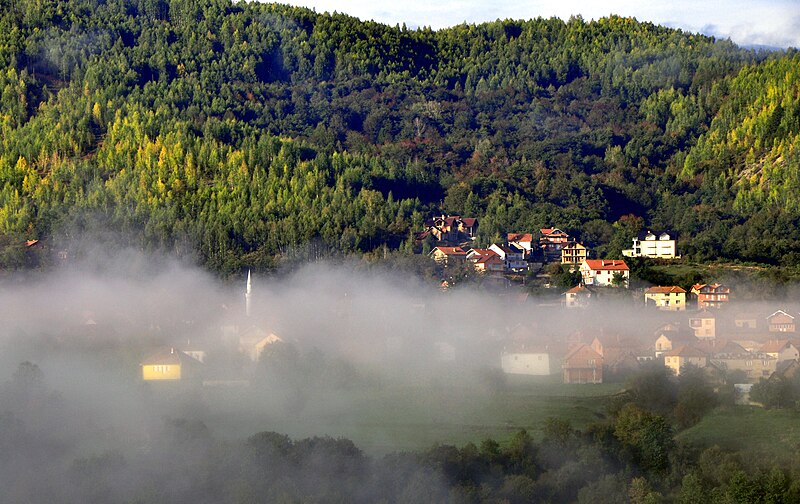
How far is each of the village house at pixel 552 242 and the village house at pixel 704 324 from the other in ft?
46.6

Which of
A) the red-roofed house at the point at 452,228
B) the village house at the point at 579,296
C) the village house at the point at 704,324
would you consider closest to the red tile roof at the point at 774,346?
the village house at the point at 704,324

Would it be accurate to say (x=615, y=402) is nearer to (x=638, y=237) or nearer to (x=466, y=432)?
(x=466, y=432)

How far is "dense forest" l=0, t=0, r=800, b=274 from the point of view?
2525 inches

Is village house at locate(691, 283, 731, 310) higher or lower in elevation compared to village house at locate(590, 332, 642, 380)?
higher

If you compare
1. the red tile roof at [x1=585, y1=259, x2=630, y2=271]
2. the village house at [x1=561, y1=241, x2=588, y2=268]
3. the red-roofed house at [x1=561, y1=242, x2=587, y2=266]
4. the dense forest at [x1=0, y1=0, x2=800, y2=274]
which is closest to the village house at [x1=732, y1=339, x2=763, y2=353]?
the red tile roof at [x1=585, y1=259, x2=630, y2=271]

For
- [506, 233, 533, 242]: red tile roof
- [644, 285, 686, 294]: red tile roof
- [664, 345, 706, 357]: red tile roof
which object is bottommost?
[664, 345, 706, 357]: red tile roof

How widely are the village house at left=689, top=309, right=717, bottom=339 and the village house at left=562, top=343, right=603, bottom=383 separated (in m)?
6.49

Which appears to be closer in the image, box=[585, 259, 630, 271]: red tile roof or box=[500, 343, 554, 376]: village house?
box=[500, 343, 554, 376]: village house

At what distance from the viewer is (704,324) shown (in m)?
48.5

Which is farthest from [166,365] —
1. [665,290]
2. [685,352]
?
[665,290]

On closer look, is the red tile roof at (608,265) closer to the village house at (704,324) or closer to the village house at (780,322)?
the village house at (704,324)

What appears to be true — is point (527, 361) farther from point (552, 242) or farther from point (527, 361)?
point (552, 242)

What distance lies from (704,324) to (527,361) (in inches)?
344

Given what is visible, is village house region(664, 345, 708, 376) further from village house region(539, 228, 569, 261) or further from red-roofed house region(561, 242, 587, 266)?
village house region(539, 228, 569, 261)
